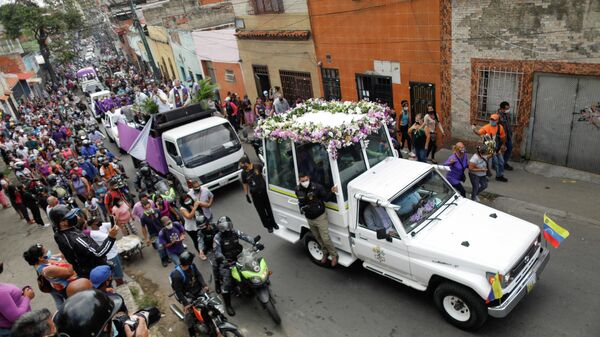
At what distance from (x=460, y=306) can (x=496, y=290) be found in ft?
2.36

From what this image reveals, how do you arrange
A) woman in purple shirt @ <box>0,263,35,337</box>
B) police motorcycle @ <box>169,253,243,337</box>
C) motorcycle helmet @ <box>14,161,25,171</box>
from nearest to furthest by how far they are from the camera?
1. woman in purple shirt @ <box>0,263,35,337</box>
2. police motorcycle @ <box>169,253,243,337</box>
3. motorcycle helmet @ <box>14,161,25,171</box>

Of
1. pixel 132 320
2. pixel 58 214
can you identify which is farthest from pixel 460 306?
pixel 58 214

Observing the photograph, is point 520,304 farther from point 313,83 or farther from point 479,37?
point 313,83

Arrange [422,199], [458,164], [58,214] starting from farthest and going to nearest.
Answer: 1. [458,164]
2. [422,199]
3. [58,214]

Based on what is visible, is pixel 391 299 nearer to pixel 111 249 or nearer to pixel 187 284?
pixel 187 284

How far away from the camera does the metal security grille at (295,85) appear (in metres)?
16.1

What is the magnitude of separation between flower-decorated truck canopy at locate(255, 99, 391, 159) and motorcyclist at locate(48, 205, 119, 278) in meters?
3.09

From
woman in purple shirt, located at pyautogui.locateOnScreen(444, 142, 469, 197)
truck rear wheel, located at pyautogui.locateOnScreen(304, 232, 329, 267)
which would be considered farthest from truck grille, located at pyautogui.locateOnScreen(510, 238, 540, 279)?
truck rear wheel, located at pyautogui.locateOnScreen(304, 232, 329, 267)

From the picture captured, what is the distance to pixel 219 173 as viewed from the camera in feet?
37.3

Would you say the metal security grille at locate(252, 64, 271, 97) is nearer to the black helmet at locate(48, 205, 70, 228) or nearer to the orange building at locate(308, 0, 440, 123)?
the orange building at locate(308, 0, 440, 123)

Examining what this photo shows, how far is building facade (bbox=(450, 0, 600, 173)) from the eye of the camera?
809 centimetres

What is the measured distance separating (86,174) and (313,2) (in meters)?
9.44

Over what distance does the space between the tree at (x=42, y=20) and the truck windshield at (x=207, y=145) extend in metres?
37.3

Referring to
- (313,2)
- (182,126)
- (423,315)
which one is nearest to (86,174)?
(182,126)
